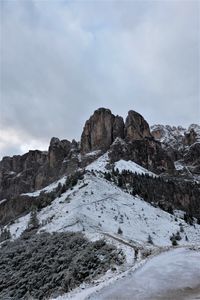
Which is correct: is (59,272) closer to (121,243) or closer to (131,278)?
(121,243)

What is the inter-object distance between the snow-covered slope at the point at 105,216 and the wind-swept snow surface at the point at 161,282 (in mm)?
24259

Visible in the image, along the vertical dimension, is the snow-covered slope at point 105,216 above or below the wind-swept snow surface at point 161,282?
above

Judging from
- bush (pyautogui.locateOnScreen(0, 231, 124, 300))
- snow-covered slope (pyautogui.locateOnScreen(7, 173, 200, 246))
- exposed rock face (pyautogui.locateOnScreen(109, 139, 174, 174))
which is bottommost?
bush (pyautogui.locateOnScreen(0, 231, 124, 300))

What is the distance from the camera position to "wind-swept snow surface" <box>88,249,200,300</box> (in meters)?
22.4

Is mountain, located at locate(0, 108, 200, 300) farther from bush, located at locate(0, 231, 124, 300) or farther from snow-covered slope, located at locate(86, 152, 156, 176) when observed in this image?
snow-covered slope, located at locate(86, 152, 156, 176)

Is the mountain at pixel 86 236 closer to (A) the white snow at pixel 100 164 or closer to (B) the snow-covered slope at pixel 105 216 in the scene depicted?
(B) the snow-covered slope at pixel 105 216

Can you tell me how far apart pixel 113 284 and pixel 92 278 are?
11.7 ft

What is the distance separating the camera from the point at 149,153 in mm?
187750

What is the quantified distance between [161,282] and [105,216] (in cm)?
4184

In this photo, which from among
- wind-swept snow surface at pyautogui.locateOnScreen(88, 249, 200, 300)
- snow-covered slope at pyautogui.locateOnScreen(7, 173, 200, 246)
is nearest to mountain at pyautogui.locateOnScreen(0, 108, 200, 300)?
snow-covered slope at pyautogui.locateOnScreen(7, 173, 200, 246)

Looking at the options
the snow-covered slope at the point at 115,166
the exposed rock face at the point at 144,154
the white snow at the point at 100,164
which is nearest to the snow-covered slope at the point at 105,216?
the snow-covered slope at the point at 115,166

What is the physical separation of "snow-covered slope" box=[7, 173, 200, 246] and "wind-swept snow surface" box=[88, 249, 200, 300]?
79.6 feet

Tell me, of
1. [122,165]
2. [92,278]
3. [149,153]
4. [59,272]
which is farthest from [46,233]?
[149,153]

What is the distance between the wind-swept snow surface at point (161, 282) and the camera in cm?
2244
